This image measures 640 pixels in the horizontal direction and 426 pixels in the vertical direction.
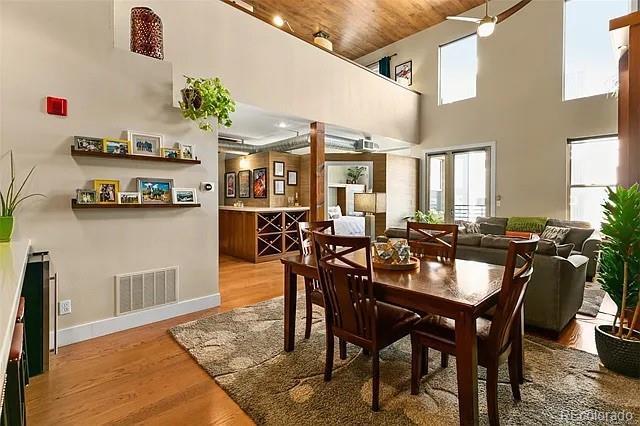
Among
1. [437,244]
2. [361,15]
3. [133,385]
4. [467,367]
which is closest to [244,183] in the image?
[361,15]

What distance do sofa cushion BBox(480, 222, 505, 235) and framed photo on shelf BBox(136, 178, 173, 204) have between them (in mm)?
5316

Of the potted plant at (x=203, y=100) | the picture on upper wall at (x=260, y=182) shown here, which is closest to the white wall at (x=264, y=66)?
the potted plant at (x=203, y=100)

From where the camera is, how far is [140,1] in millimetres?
3270

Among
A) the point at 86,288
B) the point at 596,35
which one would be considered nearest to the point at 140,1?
the point at 86,288

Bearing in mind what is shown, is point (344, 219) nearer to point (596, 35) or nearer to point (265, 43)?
point (265, 43)

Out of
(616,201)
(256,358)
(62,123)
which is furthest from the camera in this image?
(62,123)

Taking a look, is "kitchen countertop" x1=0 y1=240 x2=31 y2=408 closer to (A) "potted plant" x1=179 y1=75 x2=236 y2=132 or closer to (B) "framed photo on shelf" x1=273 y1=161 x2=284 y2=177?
(A) "potted plant" x1=179 y1=75 x2=236 y2=132

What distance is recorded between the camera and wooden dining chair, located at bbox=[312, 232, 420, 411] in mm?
1817

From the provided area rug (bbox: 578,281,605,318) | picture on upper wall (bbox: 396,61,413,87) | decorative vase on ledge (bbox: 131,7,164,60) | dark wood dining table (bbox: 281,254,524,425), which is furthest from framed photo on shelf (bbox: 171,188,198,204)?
picture on upper wall (bbox: 396,61,413,87)

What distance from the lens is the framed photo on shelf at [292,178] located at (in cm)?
862

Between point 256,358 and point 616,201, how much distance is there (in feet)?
9.16

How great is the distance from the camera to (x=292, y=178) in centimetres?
870

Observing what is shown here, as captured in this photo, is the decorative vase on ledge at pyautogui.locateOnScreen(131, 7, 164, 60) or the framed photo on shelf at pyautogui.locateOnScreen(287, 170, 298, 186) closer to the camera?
the decorative vase on ledge at pyautogui.locateOnScreen(131, 7, 164, 60)

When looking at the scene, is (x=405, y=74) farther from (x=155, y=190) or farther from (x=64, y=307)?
(x=64, y=307)
